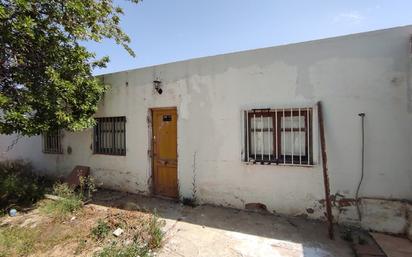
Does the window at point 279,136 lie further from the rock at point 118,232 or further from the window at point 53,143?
the window at point 53,143

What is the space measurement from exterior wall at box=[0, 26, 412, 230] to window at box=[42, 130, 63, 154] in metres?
3.08

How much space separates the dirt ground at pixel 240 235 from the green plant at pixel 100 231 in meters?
1.05

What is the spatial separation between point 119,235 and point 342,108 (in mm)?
4515

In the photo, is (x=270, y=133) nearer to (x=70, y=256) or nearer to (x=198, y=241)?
(x=198, y=241)

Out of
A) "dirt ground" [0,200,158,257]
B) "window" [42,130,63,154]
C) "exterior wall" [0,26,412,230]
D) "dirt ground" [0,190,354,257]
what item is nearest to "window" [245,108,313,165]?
"exterior wall" [0,26,412,230]

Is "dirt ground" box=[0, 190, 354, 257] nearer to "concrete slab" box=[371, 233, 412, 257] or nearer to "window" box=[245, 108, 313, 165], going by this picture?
"concrete slab" box=[371, 233, 412, 257]

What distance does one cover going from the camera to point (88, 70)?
23.1 feet

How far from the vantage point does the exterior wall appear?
4527 mm

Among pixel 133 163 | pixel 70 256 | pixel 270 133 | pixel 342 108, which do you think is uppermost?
pixel 342 108

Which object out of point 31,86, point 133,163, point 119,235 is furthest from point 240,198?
point 31,86

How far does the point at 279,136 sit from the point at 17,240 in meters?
5.20

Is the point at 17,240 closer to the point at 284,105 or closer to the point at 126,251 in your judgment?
the point at 126,251

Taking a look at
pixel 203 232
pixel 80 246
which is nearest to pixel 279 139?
pixel 203 232

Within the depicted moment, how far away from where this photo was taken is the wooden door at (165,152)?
675cm
